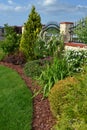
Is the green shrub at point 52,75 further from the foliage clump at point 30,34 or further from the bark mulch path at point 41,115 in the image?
the foliage clump at point 30,34

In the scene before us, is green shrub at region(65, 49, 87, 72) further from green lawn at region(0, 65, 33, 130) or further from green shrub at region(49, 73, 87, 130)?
green shrub at region(49, 73, 87, 130)

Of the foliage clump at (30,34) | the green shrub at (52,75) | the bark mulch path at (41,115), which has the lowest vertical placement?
the bark mulch path at (41,115)

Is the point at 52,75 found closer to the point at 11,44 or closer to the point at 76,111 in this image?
the point at 76,111

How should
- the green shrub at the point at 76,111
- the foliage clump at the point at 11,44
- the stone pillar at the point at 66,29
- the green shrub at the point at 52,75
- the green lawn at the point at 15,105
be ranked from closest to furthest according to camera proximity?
the green shrub at the point at 76,111 < the green lawn at the point at 15,105 < the green shrub at the point at 52,75 < the foliage clump at the point at 11,44 < the stone pillar at the point at 66,29

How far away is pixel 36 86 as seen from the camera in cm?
1041

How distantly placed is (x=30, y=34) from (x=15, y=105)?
24.0ft

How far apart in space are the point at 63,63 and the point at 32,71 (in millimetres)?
2458

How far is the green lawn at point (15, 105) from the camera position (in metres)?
7.61

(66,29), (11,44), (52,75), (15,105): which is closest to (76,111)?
(15,105)

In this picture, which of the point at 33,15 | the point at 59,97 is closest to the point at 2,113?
the point at 59,97

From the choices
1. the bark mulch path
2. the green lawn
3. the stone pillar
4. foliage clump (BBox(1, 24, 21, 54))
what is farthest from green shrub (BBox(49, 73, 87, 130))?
the stone pillar

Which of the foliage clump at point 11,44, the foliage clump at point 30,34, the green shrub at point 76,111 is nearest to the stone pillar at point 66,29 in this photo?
the foliage clump at point 11,44

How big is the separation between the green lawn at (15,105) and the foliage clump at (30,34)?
391cm

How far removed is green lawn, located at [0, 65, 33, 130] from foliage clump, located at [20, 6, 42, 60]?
3.91 meters
